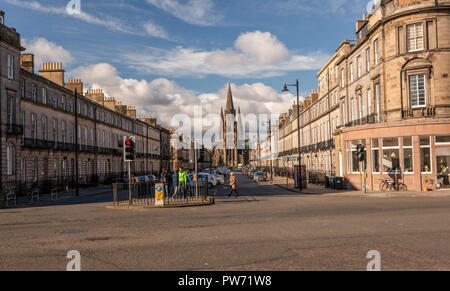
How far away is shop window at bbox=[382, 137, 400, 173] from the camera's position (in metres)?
28.2

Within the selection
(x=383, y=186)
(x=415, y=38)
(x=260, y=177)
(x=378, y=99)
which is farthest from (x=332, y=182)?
(x=260, y=177)

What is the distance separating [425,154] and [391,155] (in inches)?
88.9

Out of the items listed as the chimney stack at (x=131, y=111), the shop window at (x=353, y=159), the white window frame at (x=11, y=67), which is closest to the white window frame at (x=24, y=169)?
the white window frame at (x=11, y=67)

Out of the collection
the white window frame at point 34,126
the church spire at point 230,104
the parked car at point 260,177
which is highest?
the church spire at point 230,104

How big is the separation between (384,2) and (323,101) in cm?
2591

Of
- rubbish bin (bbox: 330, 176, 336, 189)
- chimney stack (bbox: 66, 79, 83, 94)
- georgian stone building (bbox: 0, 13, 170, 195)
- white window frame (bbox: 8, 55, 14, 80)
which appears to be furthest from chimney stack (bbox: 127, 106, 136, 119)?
rubbish bin (bbox: 330, 176, 336, 189)

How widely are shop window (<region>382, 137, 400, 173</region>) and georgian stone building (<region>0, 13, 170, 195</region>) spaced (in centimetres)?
2490

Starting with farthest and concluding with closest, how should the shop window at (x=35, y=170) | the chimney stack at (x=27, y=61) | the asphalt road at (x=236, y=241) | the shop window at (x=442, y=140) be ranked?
the chimney stack at (x=27, y=61)
the shop window at (x=35, y=170)
the shop window at (x=442, y=140)
the asphalt road at (x=236, y=241)

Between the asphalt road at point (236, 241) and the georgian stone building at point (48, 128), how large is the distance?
66.4 feet

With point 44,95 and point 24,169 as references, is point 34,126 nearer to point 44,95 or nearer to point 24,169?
point 44,95

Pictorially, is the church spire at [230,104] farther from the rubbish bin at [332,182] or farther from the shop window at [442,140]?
the shop window at [442,140]

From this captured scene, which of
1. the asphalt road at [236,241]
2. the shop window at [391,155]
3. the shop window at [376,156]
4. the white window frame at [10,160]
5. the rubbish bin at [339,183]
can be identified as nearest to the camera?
the asphalt road at [236,241]

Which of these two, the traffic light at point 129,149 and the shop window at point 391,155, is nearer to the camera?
the traffic light at point 129,149

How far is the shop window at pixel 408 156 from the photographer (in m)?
27.6
